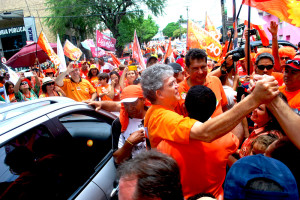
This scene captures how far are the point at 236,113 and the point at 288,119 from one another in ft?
0.85

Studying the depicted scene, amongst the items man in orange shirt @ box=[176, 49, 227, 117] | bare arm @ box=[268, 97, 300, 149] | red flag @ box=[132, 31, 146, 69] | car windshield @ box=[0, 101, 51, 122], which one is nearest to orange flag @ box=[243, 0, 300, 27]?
man in orange shirt @ box=[176, 49, 227, 117]

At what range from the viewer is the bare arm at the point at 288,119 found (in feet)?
3.92

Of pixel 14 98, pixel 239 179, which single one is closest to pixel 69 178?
pixel 239 179

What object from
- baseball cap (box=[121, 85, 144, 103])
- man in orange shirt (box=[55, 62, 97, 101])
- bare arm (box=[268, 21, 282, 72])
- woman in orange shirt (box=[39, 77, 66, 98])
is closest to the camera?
baseball cap (box=[121, 85, 144, 103])

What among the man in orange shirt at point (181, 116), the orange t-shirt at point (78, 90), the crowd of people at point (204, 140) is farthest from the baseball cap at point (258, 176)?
the orange t-shirt at point (78, 90)

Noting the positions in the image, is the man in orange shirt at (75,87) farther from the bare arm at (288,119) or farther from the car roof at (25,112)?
the bare arm at (288,119)

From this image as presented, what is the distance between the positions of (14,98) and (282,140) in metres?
6.09

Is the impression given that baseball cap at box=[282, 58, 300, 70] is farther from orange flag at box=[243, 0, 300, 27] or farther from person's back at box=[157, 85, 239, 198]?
person's back at box=[157, 85, 239, 198]

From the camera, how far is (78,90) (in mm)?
5086

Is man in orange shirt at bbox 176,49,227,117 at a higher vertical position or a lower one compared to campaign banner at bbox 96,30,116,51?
lower

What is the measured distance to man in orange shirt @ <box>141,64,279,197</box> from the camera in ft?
4.02

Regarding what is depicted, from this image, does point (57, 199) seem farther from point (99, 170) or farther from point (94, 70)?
point (94, 70)

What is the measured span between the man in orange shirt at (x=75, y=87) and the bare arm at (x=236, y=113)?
157 inches

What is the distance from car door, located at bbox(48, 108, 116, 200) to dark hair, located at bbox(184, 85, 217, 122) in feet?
3.42
